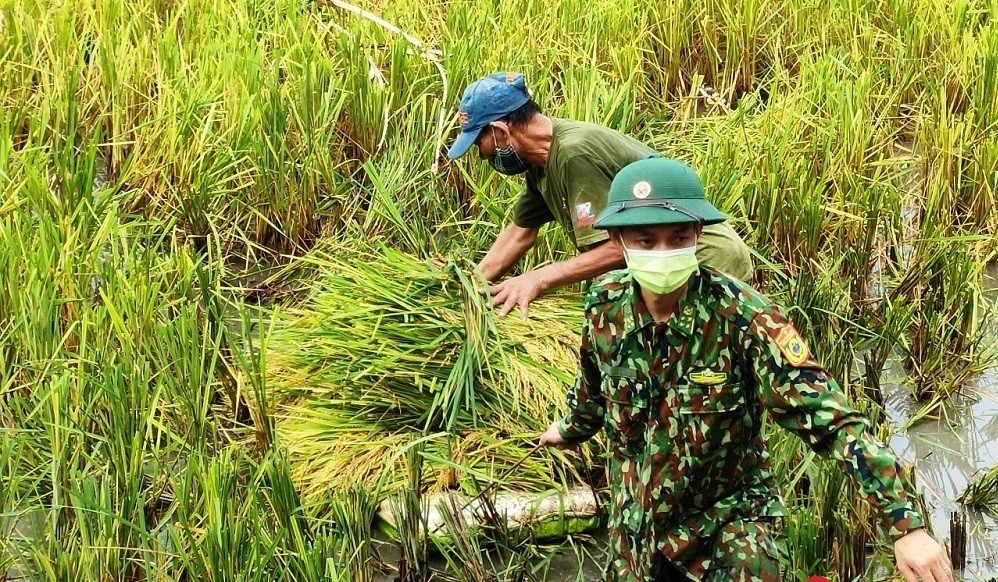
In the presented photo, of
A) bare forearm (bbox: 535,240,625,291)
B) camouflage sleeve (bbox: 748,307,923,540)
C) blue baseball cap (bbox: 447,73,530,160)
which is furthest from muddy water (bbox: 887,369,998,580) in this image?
blue baseball cap (bbox: 447,73,530,160)

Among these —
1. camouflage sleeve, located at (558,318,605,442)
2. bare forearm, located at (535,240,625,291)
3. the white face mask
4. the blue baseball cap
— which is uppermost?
the white face mask

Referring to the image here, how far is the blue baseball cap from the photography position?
3.27 m

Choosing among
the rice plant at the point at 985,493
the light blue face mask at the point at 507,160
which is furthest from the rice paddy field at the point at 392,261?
the light blue face mask at the point at 507,160

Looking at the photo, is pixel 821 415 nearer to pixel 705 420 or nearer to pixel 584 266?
pixel 705 420

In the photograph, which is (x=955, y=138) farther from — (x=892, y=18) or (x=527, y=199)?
(x=527, y=199)

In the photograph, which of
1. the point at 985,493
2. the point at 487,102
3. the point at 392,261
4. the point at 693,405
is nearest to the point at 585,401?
the point at 693,405

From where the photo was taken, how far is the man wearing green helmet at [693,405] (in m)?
2.02

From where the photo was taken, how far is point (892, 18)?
5289mm

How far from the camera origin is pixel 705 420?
218 centimetres

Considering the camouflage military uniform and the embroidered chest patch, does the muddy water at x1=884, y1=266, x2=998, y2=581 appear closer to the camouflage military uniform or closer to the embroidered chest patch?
the camouflage military uniform

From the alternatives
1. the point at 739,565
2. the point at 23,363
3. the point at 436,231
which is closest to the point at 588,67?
the point at 436,231

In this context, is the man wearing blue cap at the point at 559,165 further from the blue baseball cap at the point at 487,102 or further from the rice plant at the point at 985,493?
the rice plant at the point at 985,493

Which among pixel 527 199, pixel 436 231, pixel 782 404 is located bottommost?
pixel 436 231

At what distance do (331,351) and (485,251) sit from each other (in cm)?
79
